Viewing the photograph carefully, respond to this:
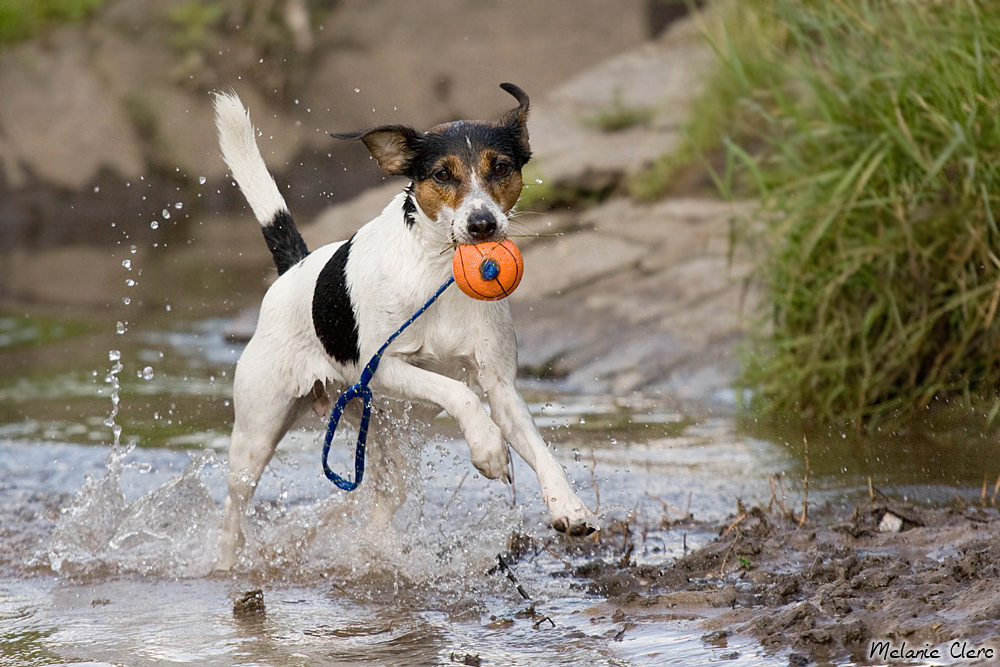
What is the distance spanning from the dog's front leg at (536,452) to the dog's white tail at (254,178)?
3.86ft

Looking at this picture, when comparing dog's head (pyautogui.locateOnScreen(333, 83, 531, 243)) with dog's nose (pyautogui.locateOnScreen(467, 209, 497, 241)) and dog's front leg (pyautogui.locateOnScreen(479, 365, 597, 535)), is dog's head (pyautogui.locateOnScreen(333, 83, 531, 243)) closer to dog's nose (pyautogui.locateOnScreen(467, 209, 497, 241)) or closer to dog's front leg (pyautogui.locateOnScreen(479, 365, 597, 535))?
dog's nose (pyautogui.locateOnScreen(467, 209, 497, 241))

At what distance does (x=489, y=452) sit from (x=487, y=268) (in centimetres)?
51

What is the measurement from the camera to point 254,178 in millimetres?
4379

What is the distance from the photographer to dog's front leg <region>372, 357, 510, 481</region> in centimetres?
334

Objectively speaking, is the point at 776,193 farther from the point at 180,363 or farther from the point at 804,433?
the point at 180,363

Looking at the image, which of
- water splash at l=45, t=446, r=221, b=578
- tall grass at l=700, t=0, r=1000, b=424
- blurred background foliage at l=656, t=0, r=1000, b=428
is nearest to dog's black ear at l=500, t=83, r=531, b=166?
water splash at l=45, t=446, r=221, b=578

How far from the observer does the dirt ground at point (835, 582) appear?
2.78m

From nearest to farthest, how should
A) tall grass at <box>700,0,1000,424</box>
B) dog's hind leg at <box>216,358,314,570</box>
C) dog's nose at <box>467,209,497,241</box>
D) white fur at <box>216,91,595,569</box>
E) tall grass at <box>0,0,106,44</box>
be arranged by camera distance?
dog's nose at <box>467,209,497,241</box>
white fur at <box>216,91,595,569</box>
dog's hind leg at <box>216,358,314,570</box>
tall grass at <box>700,0,1000,424</box>
tall grass at <box>0,0,106,44</box>

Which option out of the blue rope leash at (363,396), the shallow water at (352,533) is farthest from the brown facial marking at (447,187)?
the shallow water at (352,533)

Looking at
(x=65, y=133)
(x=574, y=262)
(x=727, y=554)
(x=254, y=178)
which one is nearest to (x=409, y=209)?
(x=254, y=178)

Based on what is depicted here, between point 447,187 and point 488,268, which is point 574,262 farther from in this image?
point 488,268

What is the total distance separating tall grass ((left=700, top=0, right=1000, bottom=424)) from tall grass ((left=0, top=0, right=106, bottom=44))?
34.0 ft

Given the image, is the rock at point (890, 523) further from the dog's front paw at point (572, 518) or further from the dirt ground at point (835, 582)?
the dog's front paw at point (572, 518)

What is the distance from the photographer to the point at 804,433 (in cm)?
547
